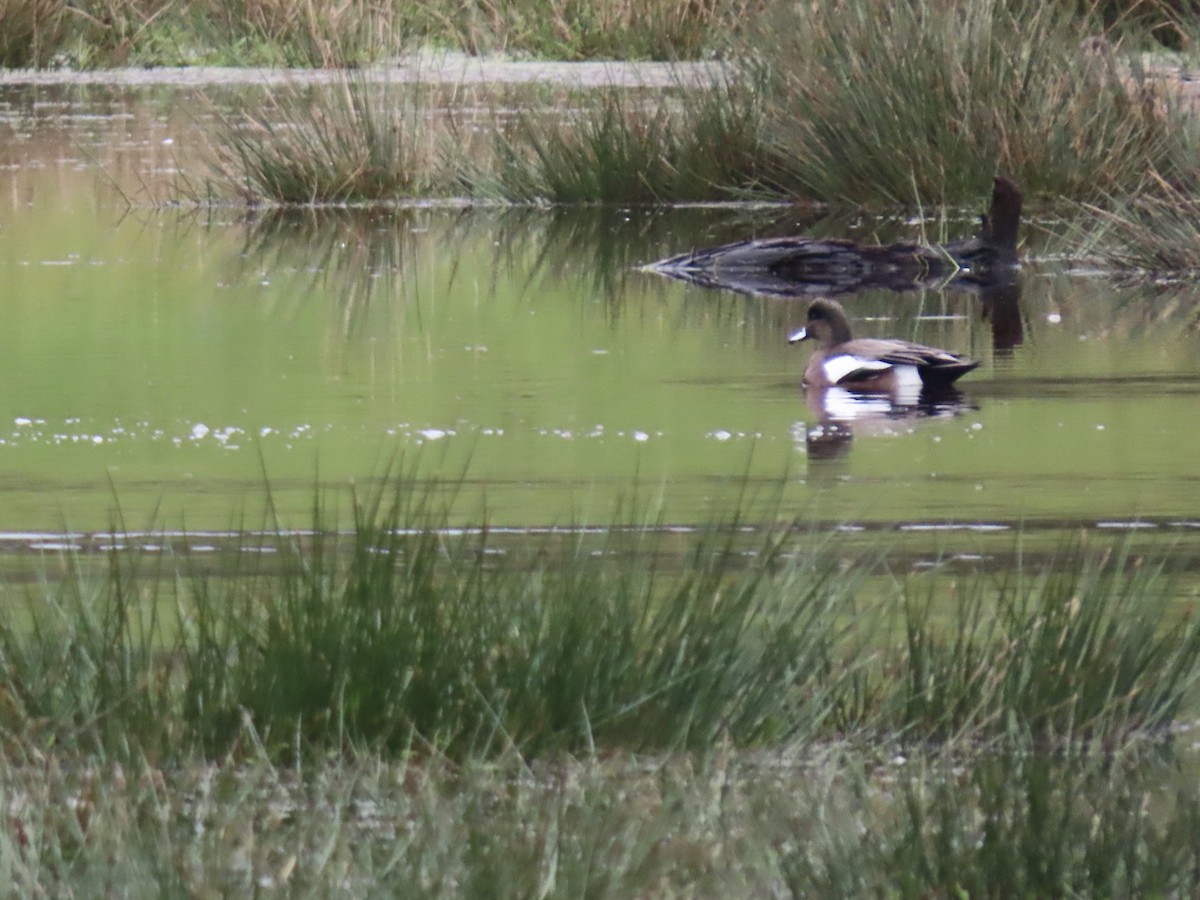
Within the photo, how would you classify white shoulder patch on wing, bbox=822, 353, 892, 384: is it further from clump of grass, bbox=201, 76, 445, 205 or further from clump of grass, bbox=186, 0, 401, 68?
clump of grass, bbox=186, 0, 401, 68

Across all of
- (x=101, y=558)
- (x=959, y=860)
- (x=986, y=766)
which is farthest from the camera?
(x=101, y=558)

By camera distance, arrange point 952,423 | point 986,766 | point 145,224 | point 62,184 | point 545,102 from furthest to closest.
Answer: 1. point 545,102
2. point 62,184
3. point 145,224
4. point 952,423
5. point 986,766

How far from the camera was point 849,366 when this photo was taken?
880 centimetres

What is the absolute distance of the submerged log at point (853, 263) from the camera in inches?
475

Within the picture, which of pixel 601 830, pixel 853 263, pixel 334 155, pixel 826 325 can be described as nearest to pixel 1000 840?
pixel 601 830

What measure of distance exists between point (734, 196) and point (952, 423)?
7.66m

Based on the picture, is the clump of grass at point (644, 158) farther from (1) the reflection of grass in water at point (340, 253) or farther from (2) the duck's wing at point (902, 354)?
(2) the duck's wing at point (902, 354)

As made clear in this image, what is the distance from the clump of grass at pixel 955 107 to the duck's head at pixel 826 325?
4.54m

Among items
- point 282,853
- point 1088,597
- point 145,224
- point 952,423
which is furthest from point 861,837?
point 145,224

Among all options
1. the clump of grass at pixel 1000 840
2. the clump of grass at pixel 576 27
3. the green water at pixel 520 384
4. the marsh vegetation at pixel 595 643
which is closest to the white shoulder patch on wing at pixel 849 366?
the green water at pixel 520 384

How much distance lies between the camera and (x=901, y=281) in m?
12.3

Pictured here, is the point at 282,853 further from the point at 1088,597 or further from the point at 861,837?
the point at 1088,597

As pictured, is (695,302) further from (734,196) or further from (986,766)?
(986,766)

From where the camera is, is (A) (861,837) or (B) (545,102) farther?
(B) (545,102)
